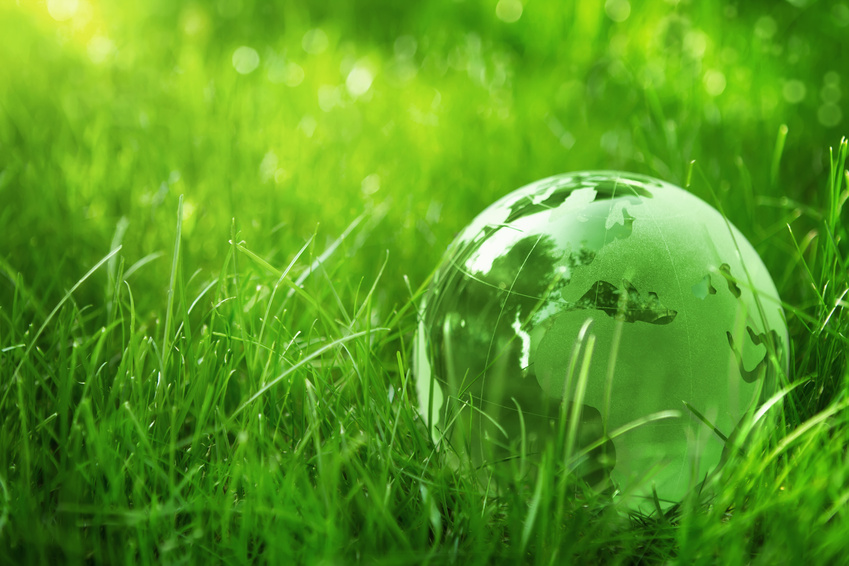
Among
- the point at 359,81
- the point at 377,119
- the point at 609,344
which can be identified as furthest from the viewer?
Answer: the point at 359,81

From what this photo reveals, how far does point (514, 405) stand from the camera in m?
1.29

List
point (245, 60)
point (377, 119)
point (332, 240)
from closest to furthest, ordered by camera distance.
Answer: point (332, 240), point (377, 119), point (245, 60)

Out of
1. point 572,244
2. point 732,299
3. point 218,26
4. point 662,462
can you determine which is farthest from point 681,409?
point 218,26

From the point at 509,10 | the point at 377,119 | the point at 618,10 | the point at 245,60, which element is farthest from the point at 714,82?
the point at 245,60

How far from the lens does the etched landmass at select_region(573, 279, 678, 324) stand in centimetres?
126

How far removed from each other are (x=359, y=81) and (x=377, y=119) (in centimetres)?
50

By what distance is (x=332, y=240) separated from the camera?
229cm

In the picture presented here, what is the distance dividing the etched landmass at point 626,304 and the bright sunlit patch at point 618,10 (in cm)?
263

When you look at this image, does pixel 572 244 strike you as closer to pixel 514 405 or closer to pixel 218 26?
pixel 514 405

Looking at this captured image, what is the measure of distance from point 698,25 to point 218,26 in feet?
8.38

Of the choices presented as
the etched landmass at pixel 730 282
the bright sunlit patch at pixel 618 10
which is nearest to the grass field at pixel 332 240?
the bright sunlit patch at pixel 618 10

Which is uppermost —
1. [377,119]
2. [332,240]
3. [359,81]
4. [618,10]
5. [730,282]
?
[618,10]

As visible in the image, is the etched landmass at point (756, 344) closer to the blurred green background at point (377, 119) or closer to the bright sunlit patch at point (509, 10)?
the blurred green background at point (377, 119)

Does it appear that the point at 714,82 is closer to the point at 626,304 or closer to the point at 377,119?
the point at 377,119
